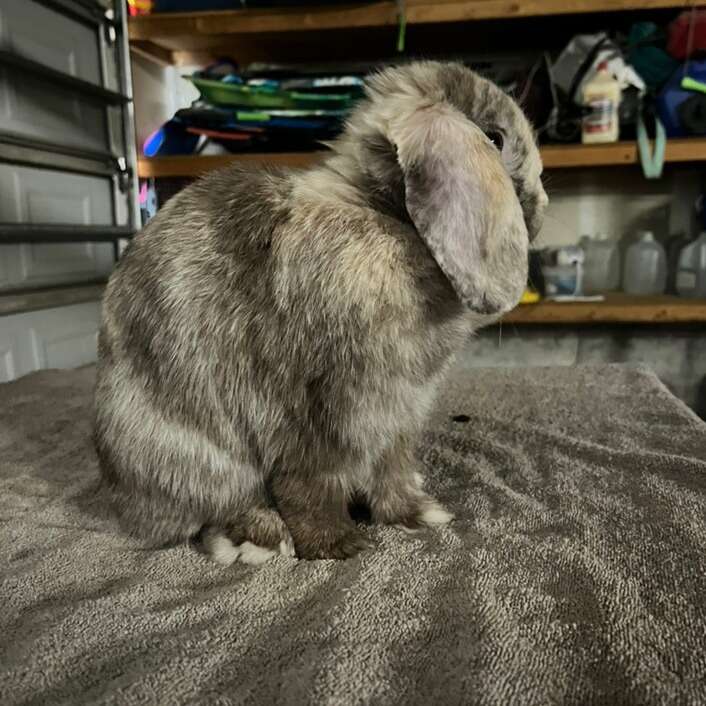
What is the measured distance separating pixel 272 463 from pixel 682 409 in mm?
923

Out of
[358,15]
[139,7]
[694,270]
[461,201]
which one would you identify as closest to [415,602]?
[461,201]

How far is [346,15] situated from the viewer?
1.82 m

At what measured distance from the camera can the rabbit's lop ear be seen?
2.28 ft

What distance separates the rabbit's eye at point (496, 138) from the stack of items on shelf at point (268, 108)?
3.80 ft

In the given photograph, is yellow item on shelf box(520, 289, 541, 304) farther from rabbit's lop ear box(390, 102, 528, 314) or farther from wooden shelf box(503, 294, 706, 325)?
rabbit's lop ear box(390, 102, 528, 314)

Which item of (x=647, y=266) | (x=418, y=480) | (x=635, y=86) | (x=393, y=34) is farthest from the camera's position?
(x=647, y=266)

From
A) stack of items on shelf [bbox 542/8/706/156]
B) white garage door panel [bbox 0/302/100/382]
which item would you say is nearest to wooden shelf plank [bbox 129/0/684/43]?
stack of items on shelf [bbox 542/8/706/156]

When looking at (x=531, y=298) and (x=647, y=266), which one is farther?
(x=647, y=266)

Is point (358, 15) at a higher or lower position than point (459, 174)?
higher

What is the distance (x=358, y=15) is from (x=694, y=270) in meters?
1.28

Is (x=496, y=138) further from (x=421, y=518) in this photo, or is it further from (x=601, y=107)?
(x=601, y=107)

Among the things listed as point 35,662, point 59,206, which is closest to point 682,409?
point 35,662

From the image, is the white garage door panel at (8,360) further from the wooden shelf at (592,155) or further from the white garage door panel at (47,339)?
the wooden shelf at (592,155)

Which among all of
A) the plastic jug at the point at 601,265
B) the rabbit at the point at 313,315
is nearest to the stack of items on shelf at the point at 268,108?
the plastic jug at the point at 601,265
